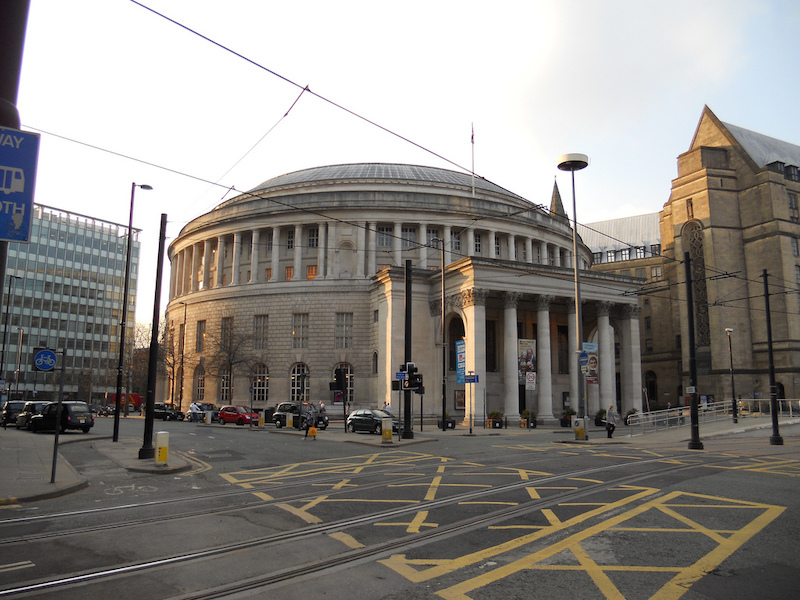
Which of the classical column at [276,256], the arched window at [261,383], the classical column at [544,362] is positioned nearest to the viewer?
the classical column at [544,362]

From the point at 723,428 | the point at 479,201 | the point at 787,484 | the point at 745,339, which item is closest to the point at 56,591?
the point at 787,484

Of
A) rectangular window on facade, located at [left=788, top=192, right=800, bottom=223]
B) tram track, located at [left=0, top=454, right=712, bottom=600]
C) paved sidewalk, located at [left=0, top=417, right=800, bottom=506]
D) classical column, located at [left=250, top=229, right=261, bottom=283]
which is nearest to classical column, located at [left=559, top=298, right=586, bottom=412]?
paved sidewalk, located at [left=0, top=417, right=800, bottom=506]

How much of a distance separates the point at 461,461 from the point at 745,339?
5771cm

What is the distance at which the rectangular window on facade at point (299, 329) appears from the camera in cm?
5628

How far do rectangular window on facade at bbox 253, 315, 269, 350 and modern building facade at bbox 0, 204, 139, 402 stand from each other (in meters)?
45.4

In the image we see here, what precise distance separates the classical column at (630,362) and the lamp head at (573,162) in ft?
94.1

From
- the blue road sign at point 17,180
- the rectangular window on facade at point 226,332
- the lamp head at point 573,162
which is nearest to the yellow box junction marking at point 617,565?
the blue road sign at point 17,180

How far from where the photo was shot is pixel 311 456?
19938mm

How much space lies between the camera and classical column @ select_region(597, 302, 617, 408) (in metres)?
48.8

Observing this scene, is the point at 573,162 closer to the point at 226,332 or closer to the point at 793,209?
the point at 226,332

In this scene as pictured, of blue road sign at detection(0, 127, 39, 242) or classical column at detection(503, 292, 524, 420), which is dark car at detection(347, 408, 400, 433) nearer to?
classical column at detection(503, 292, 524, 420)

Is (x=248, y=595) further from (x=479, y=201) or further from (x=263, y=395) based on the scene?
(x=479, y=201)

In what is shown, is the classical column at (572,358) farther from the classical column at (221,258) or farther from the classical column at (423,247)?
the classical column at (221,258)

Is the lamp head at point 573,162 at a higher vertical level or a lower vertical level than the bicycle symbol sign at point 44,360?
higher
